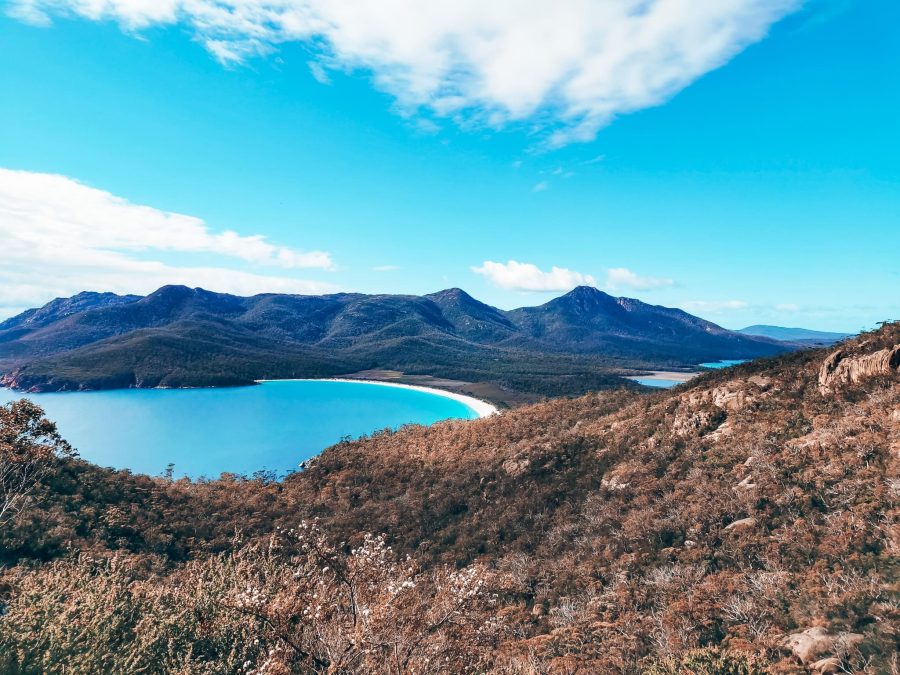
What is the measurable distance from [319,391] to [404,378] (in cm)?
2846

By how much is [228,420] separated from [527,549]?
246 feet

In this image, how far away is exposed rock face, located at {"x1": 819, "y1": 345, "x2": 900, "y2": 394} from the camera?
51.9 feet

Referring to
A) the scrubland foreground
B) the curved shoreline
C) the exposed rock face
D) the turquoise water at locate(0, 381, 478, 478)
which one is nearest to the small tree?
the scrubland foreground

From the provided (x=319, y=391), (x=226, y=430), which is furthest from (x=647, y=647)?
(x=319, y=391)

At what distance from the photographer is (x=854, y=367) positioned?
1670cm

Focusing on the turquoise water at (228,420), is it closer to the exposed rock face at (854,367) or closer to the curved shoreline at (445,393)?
the curved shoreline at (445,393)

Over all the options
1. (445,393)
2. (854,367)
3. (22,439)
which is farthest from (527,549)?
(445,393)

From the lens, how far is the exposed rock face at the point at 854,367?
51.9 ft

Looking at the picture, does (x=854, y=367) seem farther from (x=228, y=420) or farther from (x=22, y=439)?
(x=228, y=420)

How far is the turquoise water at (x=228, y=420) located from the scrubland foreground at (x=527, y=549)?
3151 cm

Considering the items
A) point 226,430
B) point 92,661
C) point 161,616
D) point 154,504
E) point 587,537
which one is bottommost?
point 226,430

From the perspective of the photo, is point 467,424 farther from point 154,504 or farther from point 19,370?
point 19,370

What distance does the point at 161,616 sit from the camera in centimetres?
828

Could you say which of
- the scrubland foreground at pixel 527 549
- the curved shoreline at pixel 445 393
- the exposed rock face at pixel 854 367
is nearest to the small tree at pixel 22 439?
the scrubland foreground at pixel 527 549
